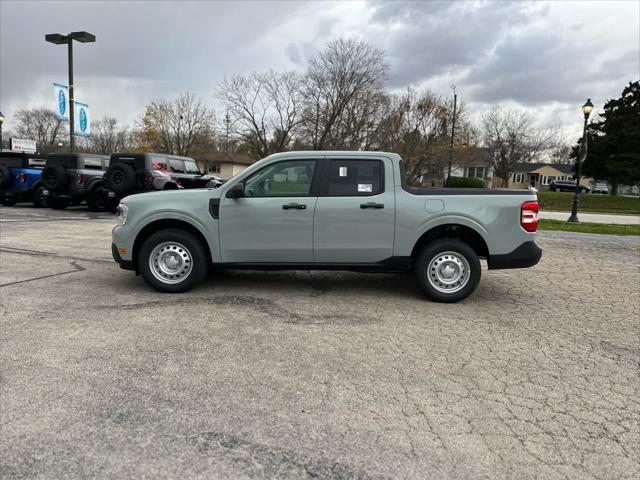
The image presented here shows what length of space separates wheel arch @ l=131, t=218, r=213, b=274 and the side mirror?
2.07ft

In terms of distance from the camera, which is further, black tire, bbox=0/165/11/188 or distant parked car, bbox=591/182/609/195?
distant parked car, bbox=591/182/609/195

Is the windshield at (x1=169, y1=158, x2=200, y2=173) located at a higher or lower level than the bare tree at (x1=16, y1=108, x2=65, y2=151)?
lower

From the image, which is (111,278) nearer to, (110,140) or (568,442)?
A: (568,442)

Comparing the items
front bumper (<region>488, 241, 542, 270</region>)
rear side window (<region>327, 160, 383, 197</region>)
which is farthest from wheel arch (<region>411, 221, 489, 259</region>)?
rear side window (<region>327, 160, 383, 197</region>)

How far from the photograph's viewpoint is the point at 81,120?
65.5 feet

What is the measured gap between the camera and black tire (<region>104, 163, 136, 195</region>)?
561 inches

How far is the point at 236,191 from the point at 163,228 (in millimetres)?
1126

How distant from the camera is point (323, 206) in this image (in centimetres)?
543

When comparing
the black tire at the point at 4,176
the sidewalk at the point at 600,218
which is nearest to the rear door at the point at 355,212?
the black tire at the point at 4,176

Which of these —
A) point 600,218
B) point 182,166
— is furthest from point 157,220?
point 600,218

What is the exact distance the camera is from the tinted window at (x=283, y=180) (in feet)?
18.1

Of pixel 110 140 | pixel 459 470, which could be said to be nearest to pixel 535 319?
pixel 459 470

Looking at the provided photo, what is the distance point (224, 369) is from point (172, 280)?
2430 mm

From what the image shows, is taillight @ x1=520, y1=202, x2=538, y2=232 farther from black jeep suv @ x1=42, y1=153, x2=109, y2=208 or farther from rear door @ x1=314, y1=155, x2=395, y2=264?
black jeep suv @ x1=42, y1=153, x2=109, y2=208
